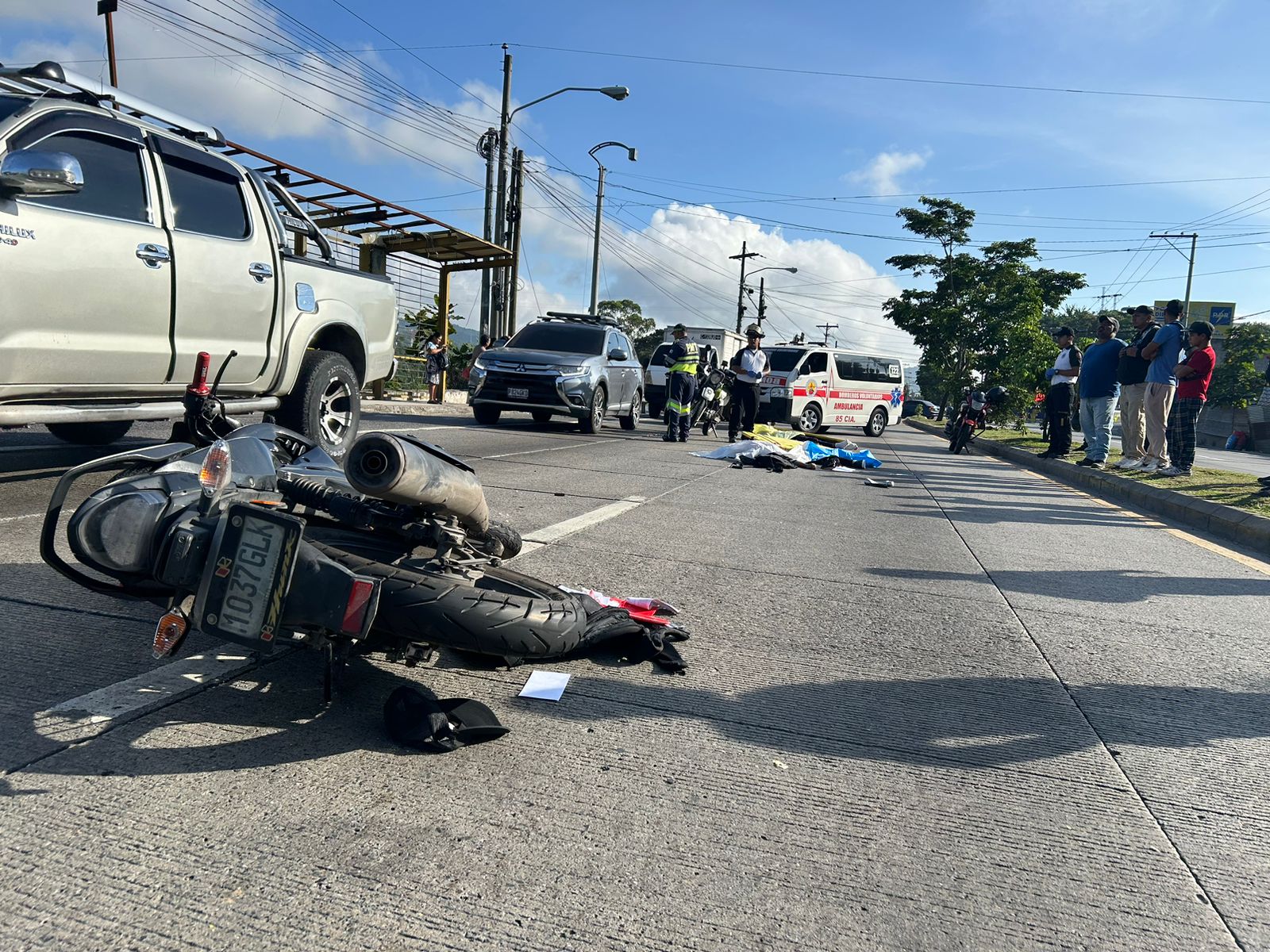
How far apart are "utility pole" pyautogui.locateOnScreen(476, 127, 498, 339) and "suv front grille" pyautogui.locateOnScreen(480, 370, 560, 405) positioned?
821cm

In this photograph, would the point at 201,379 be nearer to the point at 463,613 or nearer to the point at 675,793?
the point at 463,613

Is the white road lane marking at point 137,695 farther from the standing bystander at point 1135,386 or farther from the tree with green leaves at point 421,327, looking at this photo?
the tree with green leaves at point 421,327

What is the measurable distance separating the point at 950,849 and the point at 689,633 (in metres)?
1.65

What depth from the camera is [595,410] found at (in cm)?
1464

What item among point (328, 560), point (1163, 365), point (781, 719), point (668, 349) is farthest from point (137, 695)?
point (668, 349)

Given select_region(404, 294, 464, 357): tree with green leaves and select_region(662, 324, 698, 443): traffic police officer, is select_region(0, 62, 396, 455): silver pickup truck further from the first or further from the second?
select_region(404, 294, 464, 357): tree with green leaves

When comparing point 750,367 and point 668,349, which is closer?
point 750,367

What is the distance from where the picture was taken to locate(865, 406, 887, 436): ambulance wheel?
23219 millimetres

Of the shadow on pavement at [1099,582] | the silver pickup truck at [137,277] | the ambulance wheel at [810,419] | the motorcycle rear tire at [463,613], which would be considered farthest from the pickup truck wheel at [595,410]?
the motorcycle rear tire at [463,613]

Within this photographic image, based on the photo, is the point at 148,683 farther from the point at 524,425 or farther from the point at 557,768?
the point at 524,425

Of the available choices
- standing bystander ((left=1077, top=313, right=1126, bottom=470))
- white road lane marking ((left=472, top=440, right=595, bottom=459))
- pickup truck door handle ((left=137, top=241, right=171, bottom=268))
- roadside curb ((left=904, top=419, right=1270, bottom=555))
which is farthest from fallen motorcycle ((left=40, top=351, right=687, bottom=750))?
standing bystander ((left=1077, top=313, right=1126, bottom=470))

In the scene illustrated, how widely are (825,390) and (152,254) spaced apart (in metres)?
17.7

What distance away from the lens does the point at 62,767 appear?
7.26ft

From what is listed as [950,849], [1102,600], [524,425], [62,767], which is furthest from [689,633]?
[524,425]
